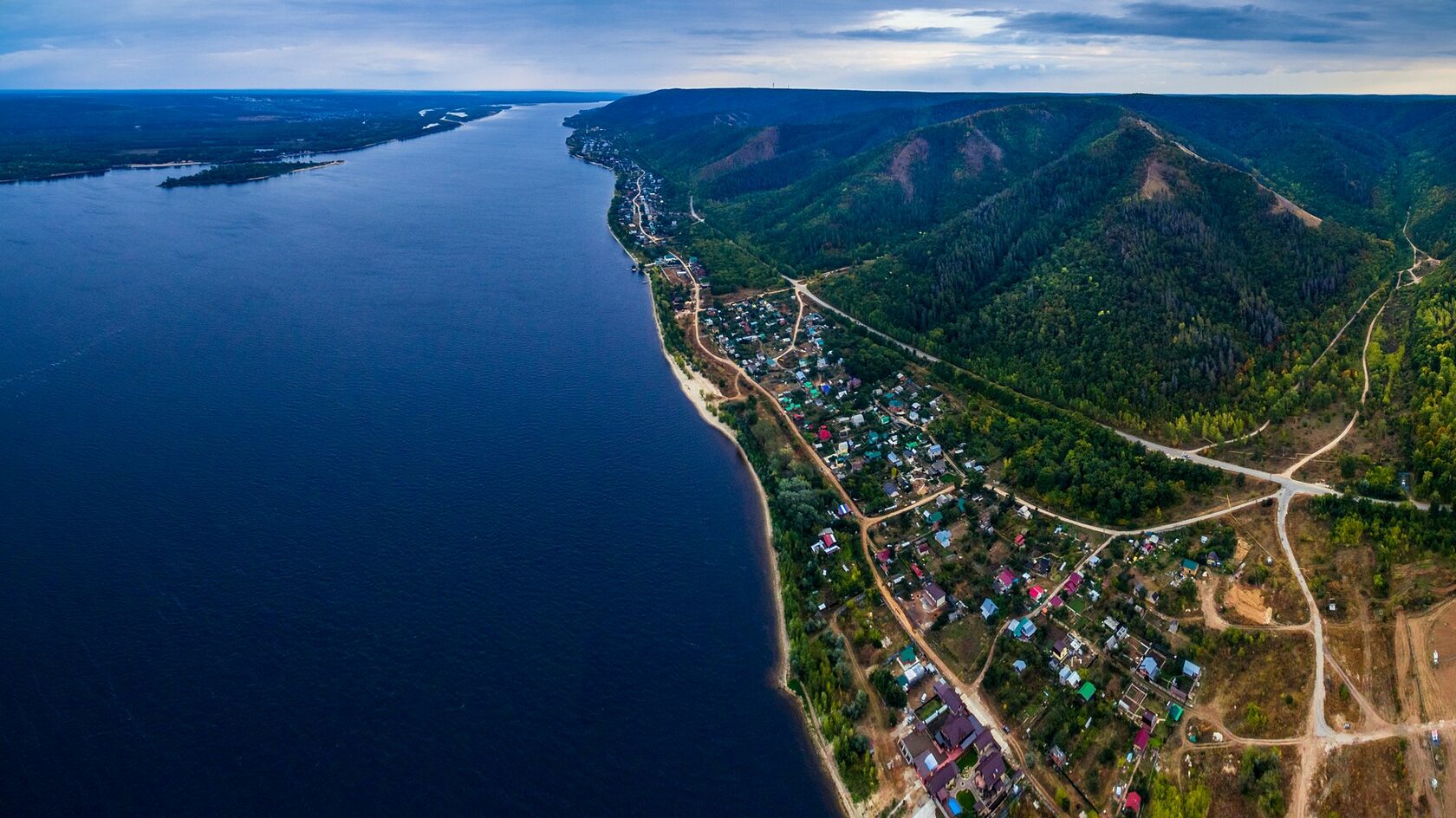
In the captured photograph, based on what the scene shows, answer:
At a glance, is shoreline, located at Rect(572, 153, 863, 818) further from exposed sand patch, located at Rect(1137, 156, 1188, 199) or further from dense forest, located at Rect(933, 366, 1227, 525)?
exposed sand patch, located at Rect(1137, 156, 1188, 199)

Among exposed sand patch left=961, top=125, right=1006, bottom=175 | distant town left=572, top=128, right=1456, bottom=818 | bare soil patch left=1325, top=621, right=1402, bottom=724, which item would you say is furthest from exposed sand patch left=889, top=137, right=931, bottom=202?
bare soil patch left=1325, top=621, right=1402, bottom=724

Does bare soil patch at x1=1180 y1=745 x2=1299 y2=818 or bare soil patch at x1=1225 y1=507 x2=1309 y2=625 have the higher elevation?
bare soil patch at x1=1225 y1=507 x2=1309 y2=625

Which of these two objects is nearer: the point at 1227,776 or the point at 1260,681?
the point at 1227,776

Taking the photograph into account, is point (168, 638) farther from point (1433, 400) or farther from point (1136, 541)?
point (1433, 400)

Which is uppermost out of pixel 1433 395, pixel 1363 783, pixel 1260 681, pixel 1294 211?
pixel 1294 211

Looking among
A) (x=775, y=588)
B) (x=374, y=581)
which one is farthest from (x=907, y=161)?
(x=374, y=581)

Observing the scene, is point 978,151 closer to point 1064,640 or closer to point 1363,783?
point 1064,640
